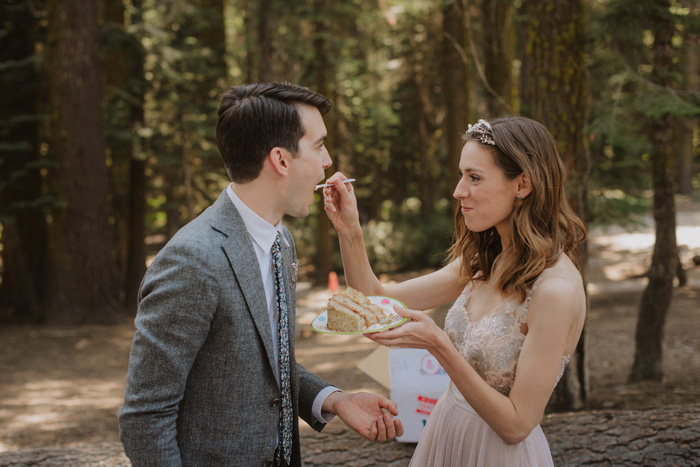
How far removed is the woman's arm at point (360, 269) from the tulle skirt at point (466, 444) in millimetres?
550

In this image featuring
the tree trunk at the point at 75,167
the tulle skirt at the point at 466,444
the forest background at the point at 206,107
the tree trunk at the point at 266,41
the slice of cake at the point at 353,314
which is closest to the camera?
the slice of cake at the point at 353,314

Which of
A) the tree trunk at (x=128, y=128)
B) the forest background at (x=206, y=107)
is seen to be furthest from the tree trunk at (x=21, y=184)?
the tree trunk at (x=128, y=128)

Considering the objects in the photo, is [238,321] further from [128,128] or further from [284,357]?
[128,128]

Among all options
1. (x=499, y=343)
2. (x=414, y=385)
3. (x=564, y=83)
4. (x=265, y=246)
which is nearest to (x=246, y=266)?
(x=265, y=246)

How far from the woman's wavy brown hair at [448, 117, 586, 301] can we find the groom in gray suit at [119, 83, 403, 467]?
78 cm

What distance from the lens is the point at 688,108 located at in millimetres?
5098

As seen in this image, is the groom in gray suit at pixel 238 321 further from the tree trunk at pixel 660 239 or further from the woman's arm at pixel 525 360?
the tree trunk at pixel 660 239

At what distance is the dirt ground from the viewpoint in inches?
240

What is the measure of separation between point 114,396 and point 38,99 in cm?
724

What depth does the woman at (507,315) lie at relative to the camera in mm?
2148

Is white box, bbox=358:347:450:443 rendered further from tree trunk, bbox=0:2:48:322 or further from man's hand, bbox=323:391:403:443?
tree trunk, bbox=0:2:48:322

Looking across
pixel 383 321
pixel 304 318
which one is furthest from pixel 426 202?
pixel 383 321

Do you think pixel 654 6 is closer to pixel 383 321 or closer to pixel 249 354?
pixel 383 321

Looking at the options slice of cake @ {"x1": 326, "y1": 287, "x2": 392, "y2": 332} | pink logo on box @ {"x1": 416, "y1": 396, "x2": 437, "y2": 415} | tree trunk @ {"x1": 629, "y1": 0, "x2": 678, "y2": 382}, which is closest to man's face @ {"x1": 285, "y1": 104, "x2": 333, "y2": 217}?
slice of cake @ {"x1": 326, "y1": 287, "x2": 392, "y2": 332}
